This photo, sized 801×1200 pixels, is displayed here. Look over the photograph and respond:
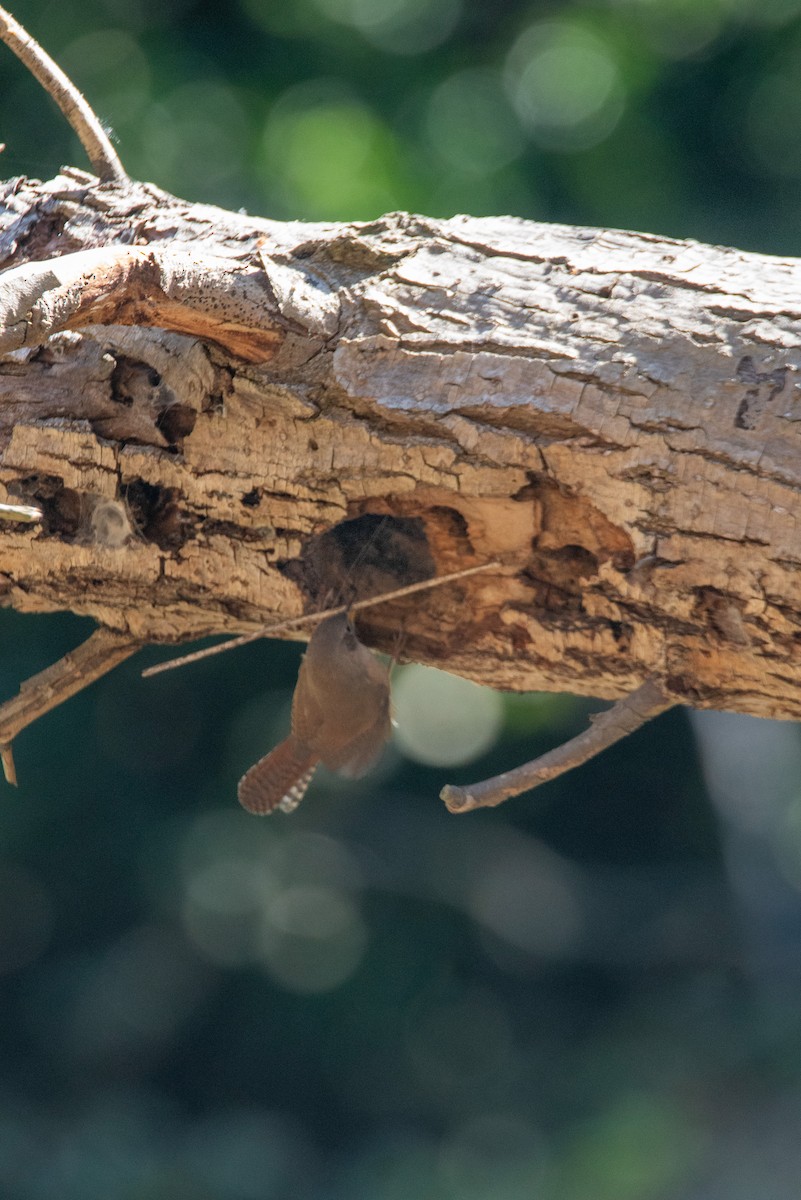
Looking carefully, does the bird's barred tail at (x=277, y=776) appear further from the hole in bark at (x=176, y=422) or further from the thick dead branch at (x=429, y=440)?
the hole in bark at (x=176, y=422)

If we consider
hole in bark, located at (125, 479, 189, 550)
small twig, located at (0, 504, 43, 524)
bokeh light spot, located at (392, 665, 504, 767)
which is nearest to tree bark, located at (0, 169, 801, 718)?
hole in bark, located at (125, 479, 189, 550)

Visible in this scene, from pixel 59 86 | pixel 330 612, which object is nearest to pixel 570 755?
pixel 330 612

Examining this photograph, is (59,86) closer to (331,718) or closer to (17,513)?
(17,513)

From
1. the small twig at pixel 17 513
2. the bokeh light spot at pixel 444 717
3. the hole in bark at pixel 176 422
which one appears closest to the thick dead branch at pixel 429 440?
the hole in bark at pixel 176 422

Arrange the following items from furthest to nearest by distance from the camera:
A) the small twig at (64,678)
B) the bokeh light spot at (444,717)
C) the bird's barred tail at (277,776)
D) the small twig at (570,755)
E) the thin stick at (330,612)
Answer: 1. the bokeh light spot at (444,717)
2. the bird's barred tail at (277,776)
3. the small twig at (64,678)
4. the thin stick at (330,612)
5. the small twig at (570,755)

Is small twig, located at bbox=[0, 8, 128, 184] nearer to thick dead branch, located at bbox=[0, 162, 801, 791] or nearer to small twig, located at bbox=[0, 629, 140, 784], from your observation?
thick dead branch, located at bbox=[0, 162, 801, 791]

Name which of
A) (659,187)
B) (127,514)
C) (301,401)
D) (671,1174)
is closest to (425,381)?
(301,401)
